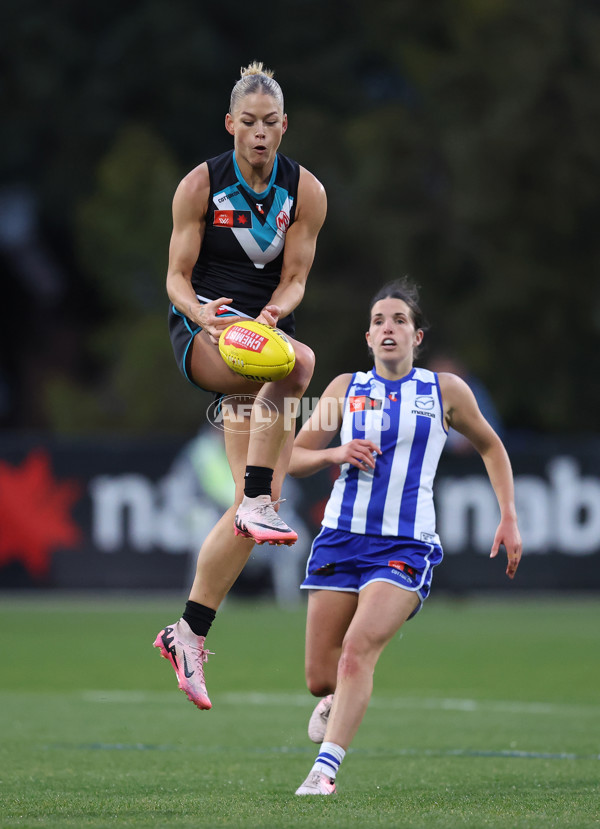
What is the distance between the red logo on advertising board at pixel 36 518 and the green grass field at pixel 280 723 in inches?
25.8

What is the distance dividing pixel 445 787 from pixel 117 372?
27.2m

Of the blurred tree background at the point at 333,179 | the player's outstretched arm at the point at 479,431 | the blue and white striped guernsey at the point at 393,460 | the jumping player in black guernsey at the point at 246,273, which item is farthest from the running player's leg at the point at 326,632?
the blurred tree background at the point at 333,179

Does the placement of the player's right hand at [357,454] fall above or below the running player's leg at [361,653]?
above

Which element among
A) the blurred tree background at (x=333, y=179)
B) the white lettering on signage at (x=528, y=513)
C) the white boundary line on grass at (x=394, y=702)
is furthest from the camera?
the blurred tree background at (x=333, y=179)

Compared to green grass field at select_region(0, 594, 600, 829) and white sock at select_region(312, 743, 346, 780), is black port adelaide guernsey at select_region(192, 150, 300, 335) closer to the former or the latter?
white sock at select_region(312, 743, 346, 780)

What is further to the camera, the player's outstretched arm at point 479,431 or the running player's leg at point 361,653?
the player's outstretched arm at point 479,431

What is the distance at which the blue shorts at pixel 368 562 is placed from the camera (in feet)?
21.3

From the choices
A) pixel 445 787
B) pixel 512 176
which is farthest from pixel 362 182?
pixel 445 787

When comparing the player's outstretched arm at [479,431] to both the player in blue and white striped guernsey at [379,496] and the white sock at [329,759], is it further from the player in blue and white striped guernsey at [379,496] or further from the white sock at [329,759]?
the white sock at [329,759]

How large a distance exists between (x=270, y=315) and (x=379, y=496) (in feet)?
3.67

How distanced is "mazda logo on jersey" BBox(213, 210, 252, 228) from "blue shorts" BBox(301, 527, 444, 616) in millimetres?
1509

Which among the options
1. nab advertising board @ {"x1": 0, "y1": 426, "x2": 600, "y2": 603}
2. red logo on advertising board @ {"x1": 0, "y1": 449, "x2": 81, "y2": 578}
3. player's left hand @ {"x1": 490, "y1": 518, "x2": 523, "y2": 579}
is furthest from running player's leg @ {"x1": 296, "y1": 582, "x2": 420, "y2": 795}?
red logo on advertising board @ {"x1": 0, "y1": 449, "x2": 81, "y2": 578}

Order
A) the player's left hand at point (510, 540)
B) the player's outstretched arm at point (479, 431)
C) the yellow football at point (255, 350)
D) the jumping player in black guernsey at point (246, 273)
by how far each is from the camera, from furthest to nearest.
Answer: the player's outstretched arm at point (479, 431)
the player's left hand at point (510, 540)
the jumping player in black guernsey at point (246, 273)
the yellow football at point (255, 350)

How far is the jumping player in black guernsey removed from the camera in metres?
6.16
